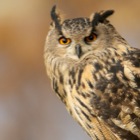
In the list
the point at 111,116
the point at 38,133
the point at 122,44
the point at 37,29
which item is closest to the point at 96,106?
the point at 111,116

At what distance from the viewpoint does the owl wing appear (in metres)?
3.86

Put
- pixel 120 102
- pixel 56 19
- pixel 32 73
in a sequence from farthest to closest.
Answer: pixel 32 73 → pixel 56 19 → pixel 120 102

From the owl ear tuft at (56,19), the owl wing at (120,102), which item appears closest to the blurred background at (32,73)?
the owl ear tuft at (56,19)

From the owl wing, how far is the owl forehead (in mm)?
260

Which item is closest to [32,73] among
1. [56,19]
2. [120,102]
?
[56,19]

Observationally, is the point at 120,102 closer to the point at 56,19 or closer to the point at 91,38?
the point at 91,38

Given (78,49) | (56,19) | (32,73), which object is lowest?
(78,49)

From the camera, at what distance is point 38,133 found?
671 centimetres

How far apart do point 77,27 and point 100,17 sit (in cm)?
16

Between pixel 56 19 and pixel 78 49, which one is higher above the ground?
pixel 56 19

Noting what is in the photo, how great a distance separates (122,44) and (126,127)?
0.44 meters

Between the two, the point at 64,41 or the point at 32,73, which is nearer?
the point at 64,41

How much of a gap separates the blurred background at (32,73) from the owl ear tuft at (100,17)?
2.45 m

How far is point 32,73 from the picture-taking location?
708 cm
